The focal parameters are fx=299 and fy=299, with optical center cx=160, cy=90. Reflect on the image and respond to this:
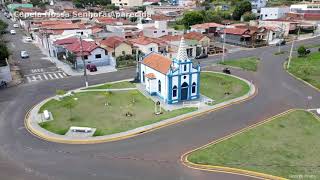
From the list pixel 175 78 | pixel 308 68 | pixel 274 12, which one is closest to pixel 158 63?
pixel 175 78

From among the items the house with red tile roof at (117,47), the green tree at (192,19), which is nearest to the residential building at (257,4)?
the green tree at (192,19)

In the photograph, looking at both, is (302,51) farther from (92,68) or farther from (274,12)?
(274,12)

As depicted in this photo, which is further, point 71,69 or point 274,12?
point 274,12

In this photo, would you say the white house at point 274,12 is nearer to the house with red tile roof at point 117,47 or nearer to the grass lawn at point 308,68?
the grass lawn at point 308,68

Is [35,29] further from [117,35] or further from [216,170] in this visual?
[216,170]

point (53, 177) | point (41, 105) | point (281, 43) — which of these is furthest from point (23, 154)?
point (281, 43)
